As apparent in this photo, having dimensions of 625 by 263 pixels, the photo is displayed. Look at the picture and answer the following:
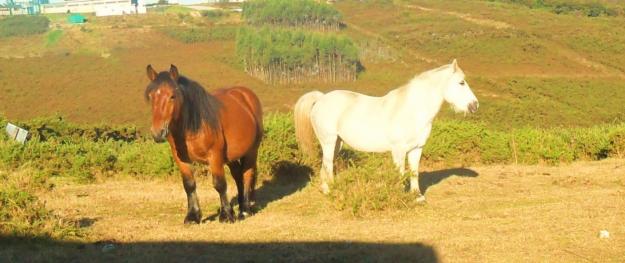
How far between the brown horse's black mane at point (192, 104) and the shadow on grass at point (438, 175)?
426 cm

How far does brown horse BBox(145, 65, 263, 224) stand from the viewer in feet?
24.7

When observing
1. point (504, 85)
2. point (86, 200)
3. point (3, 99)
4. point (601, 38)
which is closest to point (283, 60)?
point (504, 85)

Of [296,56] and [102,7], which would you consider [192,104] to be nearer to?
[296,56]

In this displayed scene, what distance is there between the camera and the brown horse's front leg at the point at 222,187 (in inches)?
328

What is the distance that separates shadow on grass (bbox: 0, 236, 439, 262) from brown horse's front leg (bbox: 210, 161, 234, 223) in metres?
1.13

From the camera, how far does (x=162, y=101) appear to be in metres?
7.45

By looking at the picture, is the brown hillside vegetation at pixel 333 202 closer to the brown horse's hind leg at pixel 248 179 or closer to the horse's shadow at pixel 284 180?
the horse's shadow at pixel 284 180

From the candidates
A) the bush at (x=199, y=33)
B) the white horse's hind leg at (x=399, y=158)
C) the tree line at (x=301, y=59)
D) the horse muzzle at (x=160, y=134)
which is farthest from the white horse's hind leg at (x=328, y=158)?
the bush at (x=199, y=33)

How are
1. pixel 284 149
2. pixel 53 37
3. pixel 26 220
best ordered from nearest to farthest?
1. pixel 26 220
2. pixel 284 149
3. pixel 53 37

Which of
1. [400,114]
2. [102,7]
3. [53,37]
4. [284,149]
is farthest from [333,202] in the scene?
[102,7]

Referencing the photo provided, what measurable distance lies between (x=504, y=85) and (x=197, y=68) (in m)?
33.8

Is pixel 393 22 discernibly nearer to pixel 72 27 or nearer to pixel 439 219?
pixel 72 27

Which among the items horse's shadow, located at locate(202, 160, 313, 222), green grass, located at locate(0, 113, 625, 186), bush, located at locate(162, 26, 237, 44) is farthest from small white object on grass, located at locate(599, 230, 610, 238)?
bush, located at locate(162, 26, 237, 44)

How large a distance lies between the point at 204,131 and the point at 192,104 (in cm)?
34
